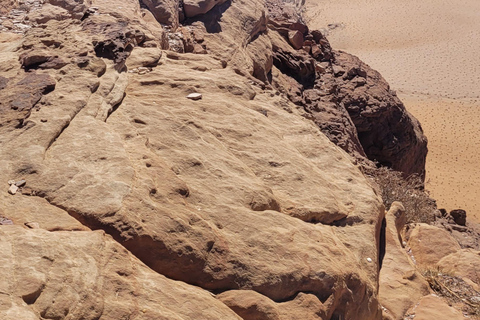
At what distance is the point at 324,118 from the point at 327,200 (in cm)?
540

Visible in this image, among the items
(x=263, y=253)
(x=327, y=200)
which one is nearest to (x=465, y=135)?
(x=327, y=200)

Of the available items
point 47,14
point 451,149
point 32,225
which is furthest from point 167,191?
point 451,149

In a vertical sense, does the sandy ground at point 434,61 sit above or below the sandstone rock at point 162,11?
above

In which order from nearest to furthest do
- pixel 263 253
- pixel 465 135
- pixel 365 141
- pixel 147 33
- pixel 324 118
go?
pixel 263 253, pixel 147 33, pixel 324 118, pixel 365 141, pixel 465 135

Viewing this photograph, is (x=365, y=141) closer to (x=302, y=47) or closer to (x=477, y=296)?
(x=302, y=47)

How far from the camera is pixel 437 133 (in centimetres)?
2083

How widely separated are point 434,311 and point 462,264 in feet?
4.95

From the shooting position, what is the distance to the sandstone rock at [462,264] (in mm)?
7262

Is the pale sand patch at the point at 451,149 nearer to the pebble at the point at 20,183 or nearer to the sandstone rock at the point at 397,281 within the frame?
the sandstone rock at the point at 397,281

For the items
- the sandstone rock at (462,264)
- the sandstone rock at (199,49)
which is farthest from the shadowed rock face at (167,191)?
the sandstone rock at (199,49)

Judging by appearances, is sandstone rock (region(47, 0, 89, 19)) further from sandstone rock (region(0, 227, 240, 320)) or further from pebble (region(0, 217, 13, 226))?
sandstone rock (region(0, 227, 240, 320))

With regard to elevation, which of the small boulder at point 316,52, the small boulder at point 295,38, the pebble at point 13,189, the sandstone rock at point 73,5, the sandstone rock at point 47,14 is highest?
the small boulder at point 316,52

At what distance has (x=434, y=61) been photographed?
105 feet

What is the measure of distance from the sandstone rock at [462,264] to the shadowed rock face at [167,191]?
1.47 meters
